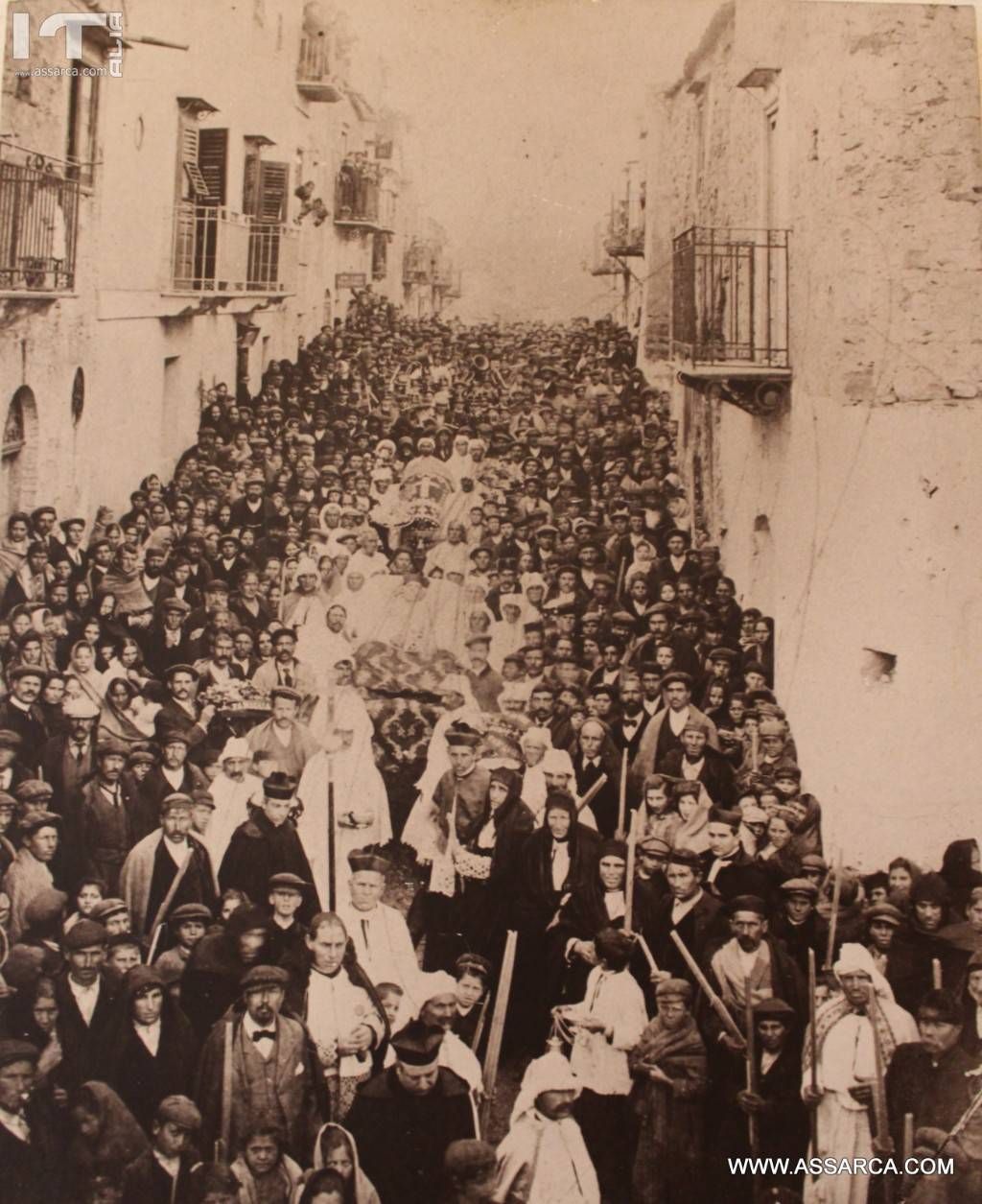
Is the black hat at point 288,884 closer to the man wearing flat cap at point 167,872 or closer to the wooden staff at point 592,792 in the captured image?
the man wearing flat cap at point 167,872

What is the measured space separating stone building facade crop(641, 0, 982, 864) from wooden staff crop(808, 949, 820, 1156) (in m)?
0.55

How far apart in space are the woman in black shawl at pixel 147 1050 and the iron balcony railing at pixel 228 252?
2.88 metres

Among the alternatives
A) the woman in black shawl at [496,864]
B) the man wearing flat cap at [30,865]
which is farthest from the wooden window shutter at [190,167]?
the woman in black shawl at [496,864]

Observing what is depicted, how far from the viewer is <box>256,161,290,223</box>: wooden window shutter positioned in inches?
229

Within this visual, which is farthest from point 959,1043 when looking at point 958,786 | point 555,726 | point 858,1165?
point 555,726

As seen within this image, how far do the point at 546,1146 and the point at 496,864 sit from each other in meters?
1.07

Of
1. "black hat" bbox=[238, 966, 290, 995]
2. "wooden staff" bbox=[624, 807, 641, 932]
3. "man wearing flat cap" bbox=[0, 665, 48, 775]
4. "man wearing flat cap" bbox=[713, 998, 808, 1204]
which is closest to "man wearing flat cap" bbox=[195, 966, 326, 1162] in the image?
"black hat" bbox=[238, 966, 290, 995]

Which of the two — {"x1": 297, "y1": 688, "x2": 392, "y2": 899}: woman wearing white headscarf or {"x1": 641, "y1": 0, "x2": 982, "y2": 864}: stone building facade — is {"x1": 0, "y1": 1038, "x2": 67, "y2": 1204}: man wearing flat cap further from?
{"x1": 641, "y1": 0, "x2": 982, "y2": 864}: stone building facade

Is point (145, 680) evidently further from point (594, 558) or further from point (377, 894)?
point (594, 558)

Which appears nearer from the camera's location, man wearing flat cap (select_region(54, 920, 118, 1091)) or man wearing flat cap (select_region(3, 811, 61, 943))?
man wearing flat cap (select_region(54, 920, 118, 1091))

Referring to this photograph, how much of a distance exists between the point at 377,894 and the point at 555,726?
99 cm

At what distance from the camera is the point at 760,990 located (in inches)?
206

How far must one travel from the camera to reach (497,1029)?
5.13m

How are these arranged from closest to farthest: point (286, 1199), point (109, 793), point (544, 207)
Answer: point (286, 1199)
point (109, 793)
point (544, 207)
